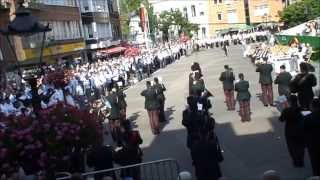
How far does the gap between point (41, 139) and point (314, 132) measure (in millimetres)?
5828

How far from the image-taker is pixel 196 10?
4771 inches

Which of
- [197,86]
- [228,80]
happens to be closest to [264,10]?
[228,80]

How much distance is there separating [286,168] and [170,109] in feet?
42.2

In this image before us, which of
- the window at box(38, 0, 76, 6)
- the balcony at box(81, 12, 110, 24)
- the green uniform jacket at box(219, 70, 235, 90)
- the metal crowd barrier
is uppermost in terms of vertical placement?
the window at box(38, 0, 76, 6)

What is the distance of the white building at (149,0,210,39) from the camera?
118 m

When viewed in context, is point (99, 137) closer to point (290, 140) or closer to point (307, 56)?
point (290, 140)

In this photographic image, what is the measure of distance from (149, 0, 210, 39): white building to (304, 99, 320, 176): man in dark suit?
336ft

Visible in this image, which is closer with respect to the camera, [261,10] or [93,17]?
[93,17]

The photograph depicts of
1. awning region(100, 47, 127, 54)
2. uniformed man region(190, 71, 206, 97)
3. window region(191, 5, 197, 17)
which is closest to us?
uniformed man region(190, 71, 206, 97)

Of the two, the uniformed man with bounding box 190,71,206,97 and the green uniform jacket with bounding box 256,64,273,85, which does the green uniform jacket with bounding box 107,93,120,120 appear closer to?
the uniformed man with bounding box 190,71,206,97

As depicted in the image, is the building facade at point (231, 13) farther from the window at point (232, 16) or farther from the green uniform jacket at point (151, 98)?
the green uniform jacket at point (151, 98)

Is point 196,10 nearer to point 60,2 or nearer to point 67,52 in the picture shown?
point 60,2

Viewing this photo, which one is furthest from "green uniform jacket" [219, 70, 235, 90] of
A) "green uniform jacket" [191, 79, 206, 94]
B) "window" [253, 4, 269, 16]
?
"window" [253, 4, 269, 16]

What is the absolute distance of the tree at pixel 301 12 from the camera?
241 ft
